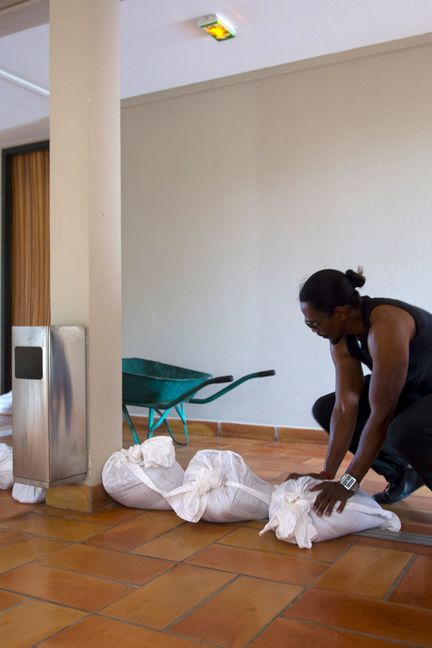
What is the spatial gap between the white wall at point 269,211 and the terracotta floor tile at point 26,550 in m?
2.28

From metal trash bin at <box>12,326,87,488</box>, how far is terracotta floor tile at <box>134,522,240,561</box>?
1.62ft

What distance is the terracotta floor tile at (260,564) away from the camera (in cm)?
182

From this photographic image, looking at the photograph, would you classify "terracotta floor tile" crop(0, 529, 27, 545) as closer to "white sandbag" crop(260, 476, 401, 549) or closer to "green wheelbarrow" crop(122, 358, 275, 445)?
"white sandbag" crop(260, 476, 401, 549)

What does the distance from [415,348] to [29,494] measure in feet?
5.48

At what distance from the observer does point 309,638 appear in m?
1.44

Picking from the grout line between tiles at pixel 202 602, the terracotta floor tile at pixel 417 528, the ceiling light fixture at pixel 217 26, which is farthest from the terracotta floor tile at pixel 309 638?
the ceiling light fixture at pixel 217 26

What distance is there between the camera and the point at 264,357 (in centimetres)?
424

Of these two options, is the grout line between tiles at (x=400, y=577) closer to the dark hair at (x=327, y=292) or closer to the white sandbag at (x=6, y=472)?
the dark hair at (x=327, y=292)

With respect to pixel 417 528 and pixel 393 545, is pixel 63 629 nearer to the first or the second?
pixel 393 545

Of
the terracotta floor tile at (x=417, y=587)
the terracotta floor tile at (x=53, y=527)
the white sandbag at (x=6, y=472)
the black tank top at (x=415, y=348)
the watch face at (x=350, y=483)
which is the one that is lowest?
the terracotta floor tile at (x=53, y=527)

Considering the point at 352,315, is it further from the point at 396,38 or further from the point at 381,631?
the point at 396,38

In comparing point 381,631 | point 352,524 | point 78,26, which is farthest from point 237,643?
point 78,26

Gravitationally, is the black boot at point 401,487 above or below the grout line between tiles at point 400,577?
above

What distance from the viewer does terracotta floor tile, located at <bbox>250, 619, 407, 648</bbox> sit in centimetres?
141
